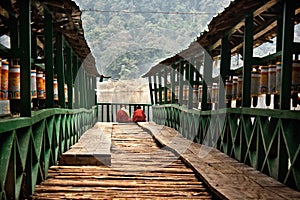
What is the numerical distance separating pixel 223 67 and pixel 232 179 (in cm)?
235

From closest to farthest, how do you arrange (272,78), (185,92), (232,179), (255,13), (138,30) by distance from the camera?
1. (232,179)
2. (272,78)
3. (255,13)
4. (185,92)
5. (138,30)

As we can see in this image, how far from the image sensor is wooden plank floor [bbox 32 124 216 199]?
3326mm

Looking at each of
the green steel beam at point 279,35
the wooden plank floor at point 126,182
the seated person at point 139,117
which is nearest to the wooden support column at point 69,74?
the wooden plank floor at point 126,182

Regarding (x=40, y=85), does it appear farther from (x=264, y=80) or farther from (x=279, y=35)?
(x=279, y=35)

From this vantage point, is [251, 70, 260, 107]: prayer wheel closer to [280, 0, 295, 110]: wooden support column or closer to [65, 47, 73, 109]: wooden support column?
[280, 0, 295, 110]: wooden support column

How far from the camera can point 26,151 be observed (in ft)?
9.75

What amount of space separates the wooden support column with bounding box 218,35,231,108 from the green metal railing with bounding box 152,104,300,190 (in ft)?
0.74

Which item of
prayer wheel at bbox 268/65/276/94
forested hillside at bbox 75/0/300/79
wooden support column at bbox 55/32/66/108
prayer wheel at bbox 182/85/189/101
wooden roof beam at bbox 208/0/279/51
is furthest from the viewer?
forested hillside at bbox 75/0/300/79

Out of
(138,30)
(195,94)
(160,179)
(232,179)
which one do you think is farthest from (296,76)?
(138,30)

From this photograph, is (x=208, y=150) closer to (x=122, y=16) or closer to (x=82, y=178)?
(x=82, y=178)

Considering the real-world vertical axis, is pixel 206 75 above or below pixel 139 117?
above

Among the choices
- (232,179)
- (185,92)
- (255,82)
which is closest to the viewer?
(232,179)

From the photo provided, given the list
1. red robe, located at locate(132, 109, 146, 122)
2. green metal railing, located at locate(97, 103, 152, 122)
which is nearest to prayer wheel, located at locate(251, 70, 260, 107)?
red robe, located at locate(132, 109, 146, 122)

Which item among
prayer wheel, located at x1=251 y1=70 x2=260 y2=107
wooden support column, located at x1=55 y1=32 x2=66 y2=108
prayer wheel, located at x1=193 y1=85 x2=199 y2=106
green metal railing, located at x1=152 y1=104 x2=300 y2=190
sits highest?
wooden support column, located at x1=55 y1=32 x2=66 y2=108
